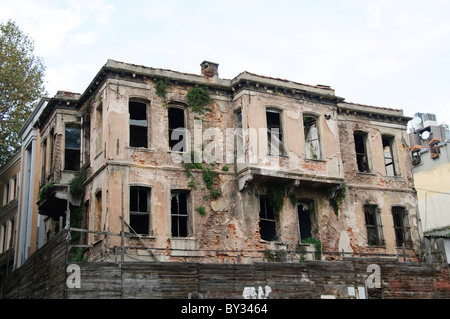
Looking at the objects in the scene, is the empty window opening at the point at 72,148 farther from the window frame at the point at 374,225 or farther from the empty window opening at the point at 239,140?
the window frame at the point at 374,225

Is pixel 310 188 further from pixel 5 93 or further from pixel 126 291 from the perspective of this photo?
pixel 5 93

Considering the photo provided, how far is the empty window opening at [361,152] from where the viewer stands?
31.0m

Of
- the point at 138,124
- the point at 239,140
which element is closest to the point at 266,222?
the point at 239,140

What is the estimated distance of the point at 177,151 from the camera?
25.9 m

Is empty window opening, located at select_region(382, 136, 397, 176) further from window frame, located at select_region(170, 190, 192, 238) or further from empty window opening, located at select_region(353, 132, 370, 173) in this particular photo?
window frame, located at select_region(170, 190, 192, 238)

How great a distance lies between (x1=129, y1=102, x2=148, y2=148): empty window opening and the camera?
25859 mm

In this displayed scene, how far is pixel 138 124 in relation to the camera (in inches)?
1013

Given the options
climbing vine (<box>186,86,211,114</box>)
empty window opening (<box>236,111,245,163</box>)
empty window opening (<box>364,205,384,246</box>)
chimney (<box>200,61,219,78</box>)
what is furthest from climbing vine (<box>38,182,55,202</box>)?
empty window opening (<box>364,205,384,246</box>)

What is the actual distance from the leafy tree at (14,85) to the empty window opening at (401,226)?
24.6 metres

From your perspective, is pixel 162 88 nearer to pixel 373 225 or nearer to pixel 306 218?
pixel 306 218

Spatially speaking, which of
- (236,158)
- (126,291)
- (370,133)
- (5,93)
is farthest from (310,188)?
(5,93)

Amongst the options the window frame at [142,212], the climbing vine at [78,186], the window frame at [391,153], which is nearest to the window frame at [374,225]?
the window frame at [391,153]

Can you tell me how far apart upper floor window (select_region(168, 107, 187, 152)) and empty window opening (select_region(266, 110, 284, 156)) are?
3842 mm

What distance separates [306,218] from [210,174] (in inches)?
202
